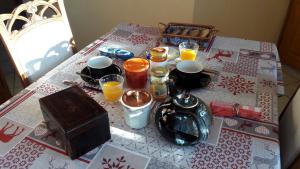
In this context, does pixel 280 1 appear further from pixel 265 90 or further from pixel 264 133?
pixel 264 133

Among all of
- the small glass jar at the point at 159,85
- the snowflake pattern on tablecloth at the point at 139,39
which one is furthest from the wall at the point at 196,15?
the small glass jar at the point at 159,85

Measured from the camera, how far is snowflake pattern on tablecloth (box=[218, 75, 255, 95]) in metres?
0.93

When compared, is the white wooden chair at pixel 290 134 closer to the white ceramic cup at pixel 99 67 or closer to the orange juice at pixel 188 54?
the orange juice at pixel 188 54

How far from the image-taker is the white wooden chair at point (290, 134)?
83 centimetres

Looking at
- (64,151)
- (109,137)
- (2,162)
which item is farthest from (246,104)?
(2,162)

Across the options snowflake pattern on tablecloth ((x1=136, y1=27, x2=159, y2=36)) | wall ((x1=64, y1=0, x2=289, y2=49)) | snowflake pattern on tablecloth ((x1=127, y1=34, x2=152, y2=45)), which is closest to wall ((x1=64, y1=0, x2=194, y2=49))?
wall ((x1=64, y1=0, x2=289, y2=49))

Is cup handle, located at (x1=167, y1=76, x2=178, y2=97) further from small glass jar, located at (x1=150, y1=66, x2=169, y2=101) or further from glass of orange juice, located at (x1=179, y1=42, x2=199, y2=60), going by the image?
glass of orange juice, located at (x1=179, y1=42, x2=199, y2=60)

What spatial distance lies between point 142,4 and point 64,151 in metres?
1.71

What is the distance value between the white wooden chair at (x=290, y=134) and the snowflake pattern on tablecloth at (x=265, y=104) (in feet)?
0.40

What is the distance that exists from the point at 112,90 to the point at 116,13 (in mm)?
1589

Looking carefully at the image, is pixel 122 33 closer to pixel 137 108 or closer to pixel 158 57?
pixel 158 57

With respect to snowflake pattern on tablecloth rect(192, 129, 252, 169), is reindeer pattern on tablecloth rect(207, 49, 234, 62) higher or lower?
higher

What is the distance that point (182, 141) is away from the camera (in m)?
0.69

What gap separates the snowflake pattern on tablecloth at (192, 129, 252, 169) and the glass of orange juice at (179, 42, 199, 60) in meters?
0.44
